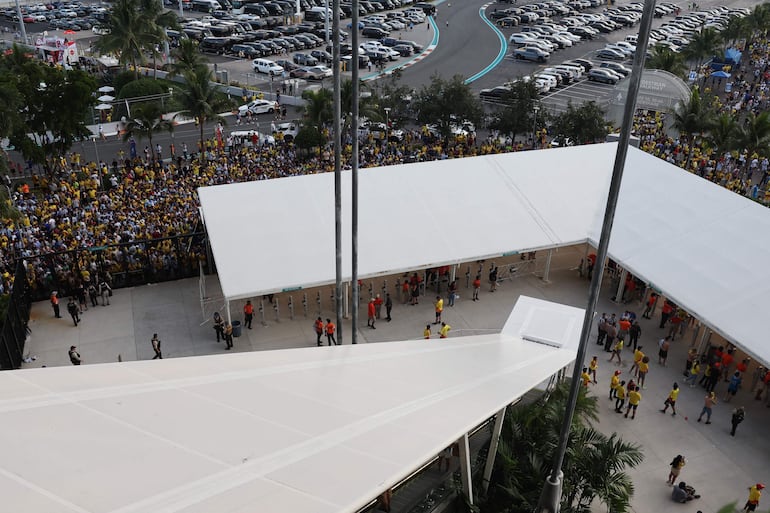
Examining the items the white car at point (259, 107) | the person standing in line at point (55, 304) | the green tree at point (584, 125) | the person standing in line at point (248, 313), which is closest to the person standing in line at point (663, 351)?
the person standing in line at point (248, 313)

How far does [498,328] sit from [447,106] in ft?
63.3

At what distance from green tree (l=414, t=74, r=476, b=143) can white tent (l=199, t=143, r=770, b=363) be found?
37.8 ft

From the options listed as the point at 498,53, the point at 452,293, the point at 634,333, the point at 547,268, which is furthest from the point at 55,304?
the point at 498,53

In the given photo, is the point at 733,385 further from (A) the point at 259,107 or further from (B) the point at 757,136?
(A) the point at 259,107

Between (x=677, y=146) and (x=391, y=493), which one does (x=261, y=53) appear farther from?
(x=391, y=493)

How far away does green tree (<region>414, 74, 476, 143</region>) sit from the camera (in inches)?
→ 1515

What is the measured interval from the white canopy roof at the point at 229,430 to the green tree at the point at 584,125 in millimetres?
27358

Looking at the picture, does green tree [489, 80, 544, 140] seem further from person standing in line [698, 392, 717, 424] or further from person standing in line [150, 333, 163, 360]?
person standing in line [150, 333, 163, 360]

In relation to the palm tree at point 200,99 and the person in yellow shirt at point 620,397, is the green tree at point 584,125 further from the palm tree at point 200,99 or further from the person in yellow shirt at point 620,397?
the person in yellow shirt at point 620,397

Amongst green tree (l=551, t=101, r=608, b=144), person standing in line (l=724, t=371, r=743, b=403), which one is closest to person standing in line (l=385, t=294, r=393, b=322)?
person standing in line (l=724, t=371, r=743, b=403)

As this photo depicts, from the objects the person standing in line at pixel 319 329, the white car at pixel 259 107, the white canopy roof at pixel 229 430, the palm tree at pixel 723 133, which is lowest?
the white car at pixel 259 107

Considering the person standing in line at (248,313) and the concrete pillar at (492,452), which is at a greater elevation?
the concrete pillar at (492,452)

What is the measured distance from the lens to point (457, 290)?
25031 mm

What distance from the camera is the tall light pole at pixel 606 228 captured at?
8.62 meters
